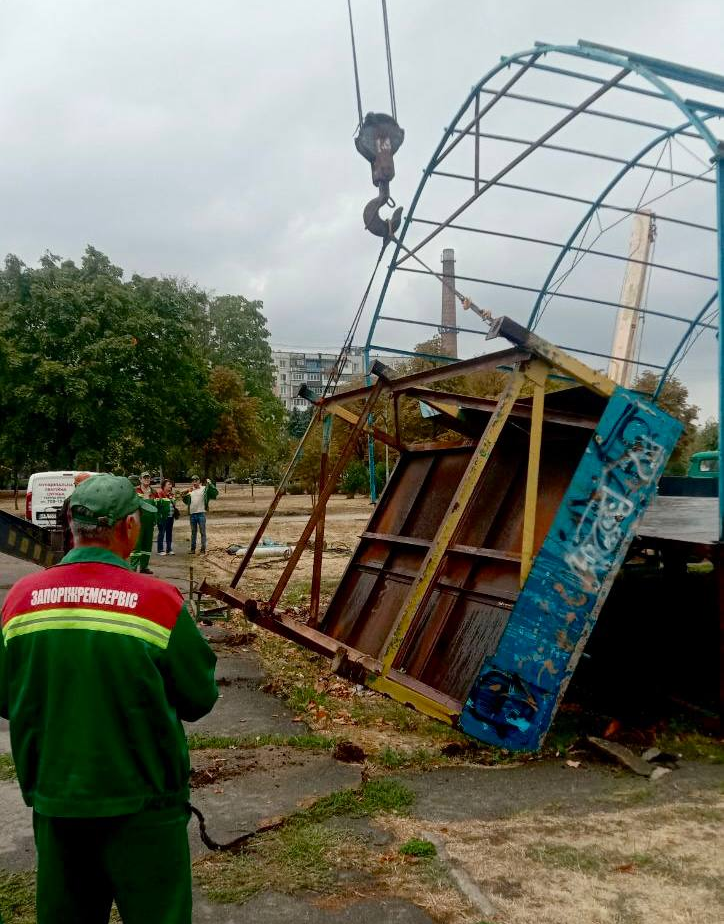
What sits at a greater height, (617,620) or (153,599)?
(153,599)

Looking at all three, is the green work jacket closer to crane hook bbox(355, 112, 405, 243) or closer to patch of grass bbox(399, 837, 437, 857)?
patch of grass bbox(399, 837, 437, 857)

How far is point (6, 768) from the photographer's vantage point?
501 centimetres

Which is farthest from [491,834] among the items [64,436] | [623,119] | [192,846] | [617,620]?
[64,436]

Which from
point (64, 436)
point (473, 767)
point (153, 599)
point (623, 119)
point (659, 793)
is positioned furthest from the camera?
point (64, 436)

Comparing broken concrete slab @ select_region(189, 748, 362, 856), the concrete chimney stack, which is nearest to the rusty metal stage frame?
broken concrete slab @ select_region(189, 748, 362, 856)

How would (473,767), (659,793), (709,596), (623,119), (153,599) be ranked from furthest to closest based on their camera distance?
(709,596), (623,119), (473,767), (659,793), (153,599)

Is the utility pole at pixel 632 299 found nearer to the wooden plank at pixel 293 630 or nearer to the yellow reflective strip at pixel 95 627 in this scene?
the wooden plank at pixel 293 630

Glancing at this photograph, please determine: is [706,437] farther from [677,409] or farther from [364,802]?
[364,802]

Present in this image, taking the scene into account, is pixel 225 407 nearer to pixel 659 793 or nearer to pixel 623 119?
pixel 623 119

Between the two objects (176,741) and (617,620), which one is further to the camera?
(617,620)

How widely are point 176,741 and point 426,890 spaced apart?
6.04ft

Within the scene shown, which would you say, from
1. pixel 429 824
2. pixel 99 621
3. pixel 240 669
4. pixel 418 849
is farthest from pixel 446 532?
Result: pixel 240 669

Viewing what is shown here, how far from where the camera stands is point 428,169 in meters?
9.50

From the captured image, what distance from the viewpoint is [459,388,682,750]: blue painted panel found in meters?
4.91
